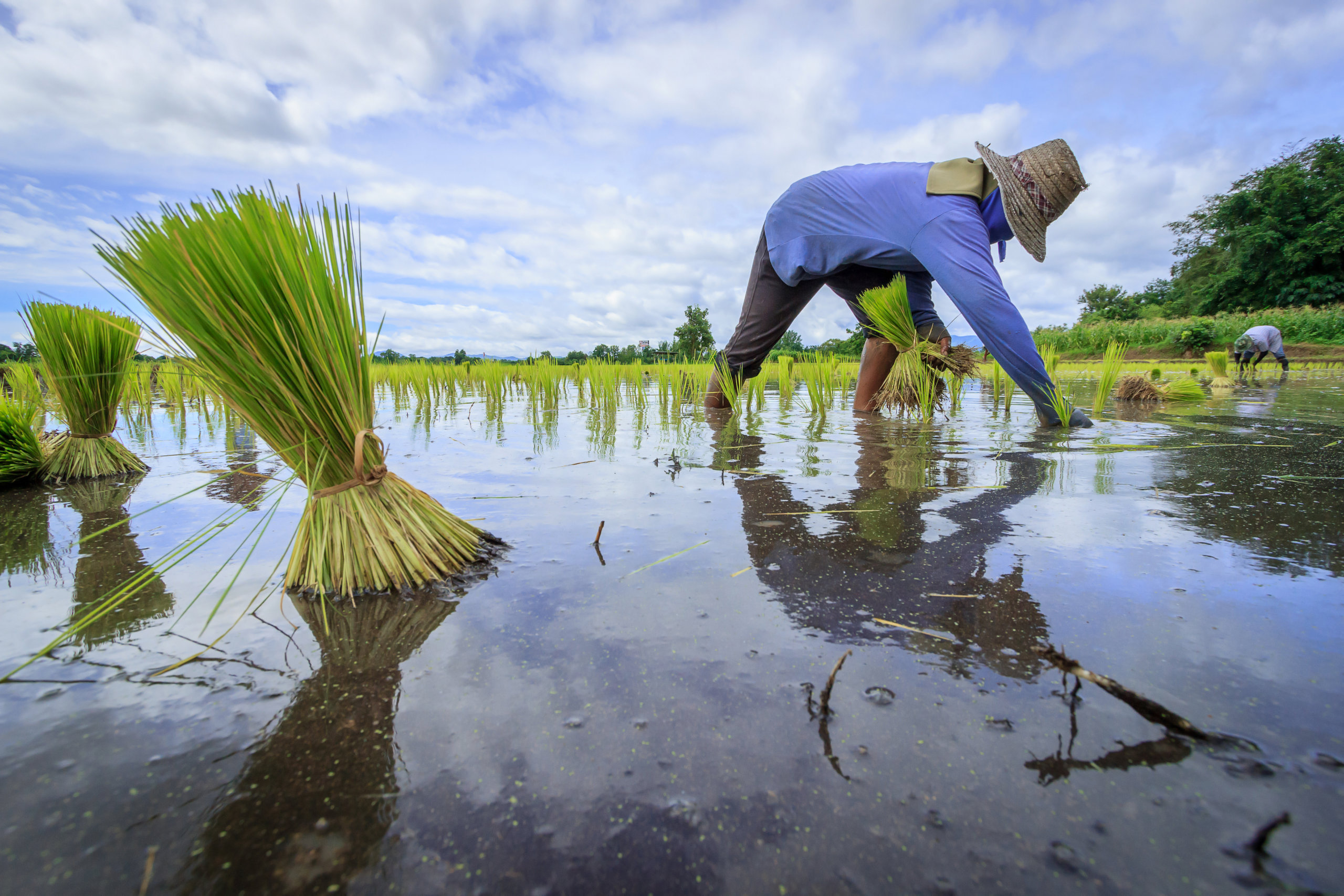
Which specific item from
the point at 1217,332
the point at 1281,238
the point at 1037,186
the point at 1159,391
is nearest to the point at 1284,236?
the point at 1281,238

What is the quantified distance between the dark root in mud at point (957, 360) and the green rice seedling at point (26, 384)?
4.34 meters

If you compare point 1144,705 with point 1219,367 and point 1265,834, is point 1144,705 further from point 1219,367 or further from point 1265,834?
point 1219,367

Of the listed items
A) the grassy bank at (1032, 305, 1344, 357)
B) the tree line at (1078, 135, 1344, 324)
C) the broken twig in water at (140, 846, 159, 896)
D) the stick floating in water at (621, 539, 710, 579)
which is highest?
the tree line at (1078, 135, 1344, 324)

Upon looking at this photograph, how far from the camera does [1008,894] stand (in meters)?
0.49

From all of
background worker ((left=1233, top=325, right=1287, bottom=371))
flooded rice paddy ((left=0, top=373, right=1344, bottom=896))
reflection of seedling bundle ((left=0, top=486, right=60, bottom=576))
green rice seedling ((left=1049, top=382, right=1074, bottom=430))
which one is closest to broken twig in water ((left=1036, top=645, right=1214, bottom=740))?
flooded rice paddy ((left=0, top=373, right=1344, bottom=896))

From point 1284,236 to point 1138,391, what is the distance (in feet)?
115

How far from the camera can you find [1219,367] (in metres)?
8.54

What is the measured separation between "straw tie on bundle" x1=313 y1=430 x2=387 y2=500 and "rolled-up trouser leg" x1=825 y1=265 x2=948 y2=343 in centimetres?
345

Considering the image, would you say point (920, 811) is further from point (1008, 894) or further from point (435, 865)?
point (435, 865)

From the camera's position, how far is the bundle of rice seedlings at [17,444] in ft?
6.23

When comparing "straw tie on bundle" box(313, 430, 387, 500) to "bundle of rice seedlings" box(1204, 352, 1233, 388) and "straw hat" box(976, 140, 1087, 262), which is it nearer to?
"straw hat" box(976, 140, 1087, 262)

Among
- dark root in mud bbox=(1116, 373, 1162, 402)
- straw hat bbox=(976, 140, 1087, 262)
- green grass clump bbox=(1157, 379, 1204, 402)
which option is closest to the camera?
straw hat bbox=(976, 140, 1087, 262)

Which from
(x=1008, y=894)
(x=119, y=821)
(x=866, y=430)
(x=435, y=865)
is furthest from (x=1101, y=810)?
(x=866, y=430)

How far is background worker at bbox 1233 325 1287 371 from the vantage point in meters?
12.5
